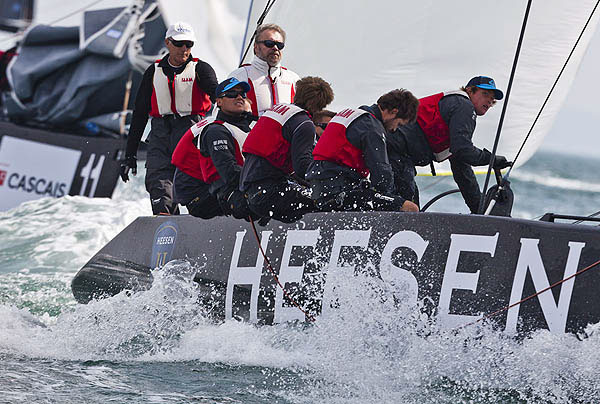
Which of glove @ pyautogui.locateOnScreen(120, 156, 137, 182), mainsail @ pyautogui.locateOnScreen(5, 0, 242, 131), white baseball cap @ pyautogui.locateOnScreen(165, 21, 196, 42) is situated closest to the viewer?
white baseball cap @ pyautogui.locateOnScreen(165, 21, 196, 42)

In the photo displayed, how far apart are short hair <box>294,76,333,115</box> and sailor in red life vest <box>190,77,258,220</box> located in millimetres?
328

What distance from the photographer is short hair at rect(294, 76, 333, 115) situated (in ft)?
13.7

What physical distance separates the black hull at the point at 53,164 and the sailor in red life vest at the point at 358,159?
6.81 m

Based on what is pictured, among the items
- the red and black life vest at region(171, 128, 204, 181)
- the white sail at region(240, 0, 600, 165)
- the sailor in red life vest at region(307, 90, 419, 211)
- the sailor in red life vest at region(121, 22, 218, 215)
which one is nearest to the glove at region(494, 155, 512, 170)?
the sailor in red life vest at region(307, 90, 419, 211)

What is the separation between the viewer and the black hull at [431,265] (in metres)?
3.29

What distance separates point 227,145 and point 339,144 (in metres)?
0.66

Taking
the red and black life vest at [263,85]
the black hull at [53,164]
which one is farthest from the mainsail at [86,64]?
the red and black life vest at [263,85]

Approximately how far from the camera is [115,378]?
360 cm

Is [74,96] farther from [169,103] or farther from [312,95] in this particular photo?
[312,95]

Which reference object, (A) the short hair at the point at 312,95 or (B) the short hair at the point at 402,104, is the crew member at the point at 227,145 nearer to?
(A) the short hair at the point at 312,95

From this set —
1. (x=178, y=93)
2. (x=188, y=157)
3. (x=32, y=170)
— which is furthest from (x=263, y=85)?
(x=32, y=170)

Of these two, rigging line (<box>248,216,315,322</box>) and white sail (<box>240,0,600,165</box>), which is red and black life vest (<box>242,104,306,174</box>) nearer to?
rigging line (<box>248,216,315,322</box>)

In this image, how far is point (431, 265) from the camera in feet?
11.4

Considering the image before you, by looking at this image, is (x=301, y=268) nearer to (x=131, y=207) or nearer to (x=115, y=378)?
(x=115, y=378)
